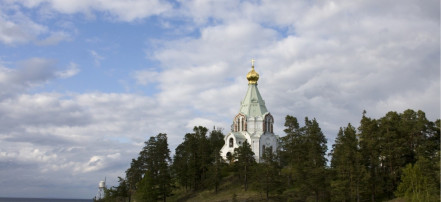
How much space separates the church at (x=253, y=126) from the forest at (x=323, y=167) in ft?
30.9

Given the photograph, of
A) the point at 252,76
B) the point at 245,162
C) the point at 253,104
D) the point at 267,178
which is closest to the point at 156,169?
the point at 245,162

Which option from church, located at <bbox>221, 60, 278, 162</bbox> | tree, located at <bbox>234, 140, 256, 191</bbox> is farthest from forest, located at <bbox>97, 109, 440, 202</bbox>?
church, located at <bbox>221, 60, 278, 162</bbox>

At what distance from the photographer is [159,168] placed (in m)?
61.5

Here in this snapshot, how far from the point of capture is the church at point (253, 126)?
240 ft

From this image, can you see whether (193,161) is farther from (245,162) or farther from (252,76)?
(252,76)

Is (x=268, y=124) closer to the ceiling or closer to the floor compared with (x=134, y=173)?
closer to the ceiling

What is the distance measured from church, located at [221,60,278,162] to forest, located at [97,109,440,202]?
30.9 feet

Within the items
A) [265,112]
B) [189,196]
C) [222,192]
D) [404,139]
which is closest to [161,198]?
[189,196]

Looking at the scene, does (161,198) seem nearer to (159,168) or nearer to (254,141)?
(159,168)

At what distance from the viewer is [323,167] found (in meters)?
48.5

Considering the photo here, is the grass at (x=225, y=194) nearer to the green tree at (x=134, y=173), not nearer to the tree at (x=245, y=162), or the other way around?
the tree at (x=245, y=162)

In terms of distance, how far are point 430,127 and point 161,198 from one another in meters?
34.5

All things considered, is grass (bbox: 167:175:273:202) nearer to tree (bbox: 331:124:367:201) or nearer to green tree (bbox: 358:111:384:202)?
tree (bbox: 331:124:367:201)

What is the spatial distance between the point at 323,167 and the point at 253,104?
1164 inches
